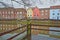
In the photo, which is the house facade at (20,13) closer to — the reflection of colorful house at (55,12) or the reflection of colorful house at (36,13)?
the reflection of colorful house at (36,13)

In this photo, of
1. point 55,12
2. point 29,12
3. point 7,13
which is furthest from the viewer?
point 7,13

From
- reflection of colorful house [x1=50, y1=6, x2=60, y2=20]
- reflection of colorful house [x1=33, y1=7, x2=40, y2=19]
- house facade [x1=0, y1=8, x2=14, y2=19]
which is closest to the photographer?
reflection of colorful house [x1=50, y1=6, x2=60, y2=20]

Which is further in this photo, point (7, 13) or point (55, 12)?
point (7, 13)

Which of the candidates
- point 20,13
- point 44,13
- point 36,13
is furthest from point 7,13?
point 44,13

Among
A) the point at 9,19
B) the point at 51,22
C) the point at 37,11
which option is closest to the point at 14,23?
the point at 9,19

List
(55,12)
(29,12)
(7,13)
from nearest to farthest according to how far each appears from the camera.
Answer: (55,12) < (29,12) < (7,13)

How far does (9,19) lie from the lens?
3.42m

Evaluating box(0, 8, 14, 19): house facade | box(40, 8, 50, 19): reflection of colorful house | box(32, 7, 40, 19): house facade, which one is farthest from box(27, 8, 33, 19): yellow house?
box(0, 8, 14, 19): house facade

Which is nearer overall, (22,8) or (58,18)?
(58,18)

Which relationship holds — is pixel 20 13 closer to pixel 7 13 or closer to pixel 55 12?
pixel 7 13

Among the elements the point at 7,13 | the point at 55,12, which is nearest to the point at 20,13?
the point at 7,13

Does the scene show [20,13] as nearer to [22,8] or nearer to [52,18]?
[22,8]

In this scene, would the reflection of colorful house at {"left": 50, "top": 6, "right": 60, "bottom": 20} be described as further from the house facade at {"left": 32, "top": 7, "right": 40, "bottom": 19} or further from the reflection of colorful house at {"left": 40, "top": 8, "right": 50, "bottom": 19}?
the house facade at {"left": 32, "top": 7, "right": 40, "bottom": 19}

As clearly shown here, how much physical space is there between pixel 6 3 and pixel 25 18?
69 centimetres
